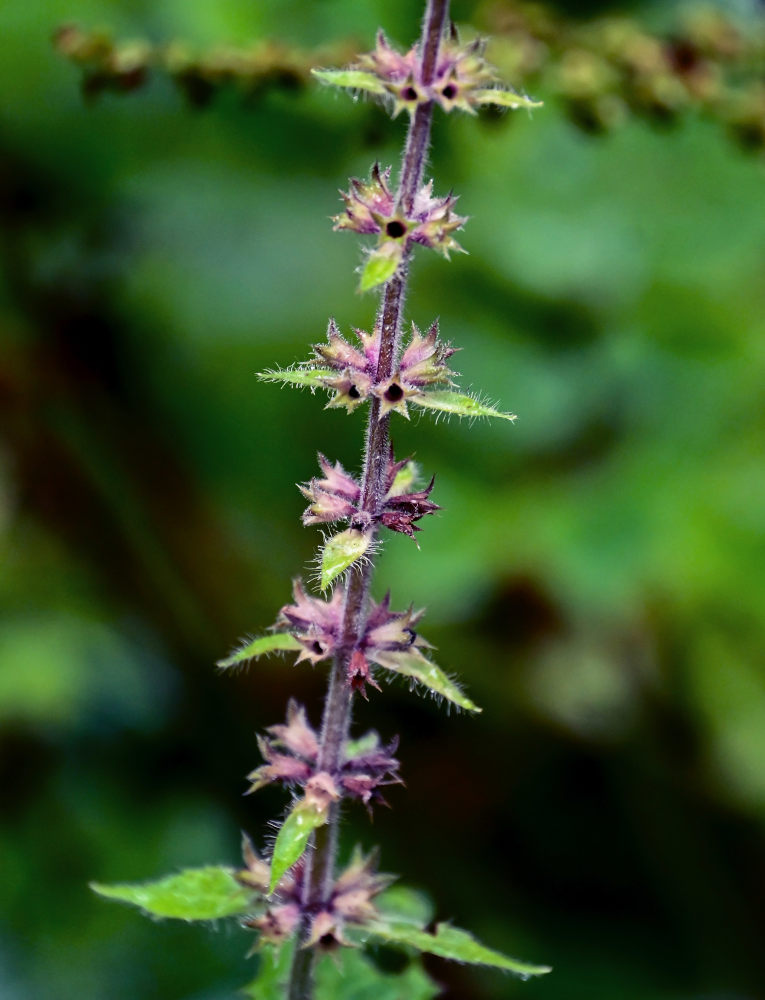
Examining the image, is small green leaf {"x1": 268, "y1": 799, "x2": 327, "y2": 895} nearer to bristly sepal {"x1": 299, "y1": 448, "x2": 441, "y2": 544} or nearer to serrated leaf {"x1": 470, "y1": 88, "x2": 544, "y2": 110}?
bristly sepal {"x1": 299, "y1": 448, "x2": 441, "y2": 544}

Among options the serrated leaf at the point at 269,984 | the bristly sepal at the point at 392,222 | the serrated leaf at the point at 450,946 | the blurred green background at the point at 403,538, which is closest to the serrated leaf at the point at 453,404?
the bristly sepal at the point at 392,222

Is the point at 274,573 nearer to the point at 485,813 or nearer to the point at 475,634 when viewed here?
the point at 475,634

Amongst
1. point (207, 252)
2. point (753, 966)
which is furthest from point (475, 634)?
point (207, 252)

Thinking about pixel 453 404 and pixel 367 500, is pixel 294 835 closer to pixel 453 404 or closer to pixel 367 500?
pixel 367 500

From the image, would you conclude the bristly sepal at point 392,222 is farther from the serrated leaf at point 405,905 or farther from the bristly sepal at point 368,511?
the serrated leaf at point 405,905

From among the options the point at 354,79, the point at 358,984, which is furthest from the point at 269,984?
the point at 354,79
